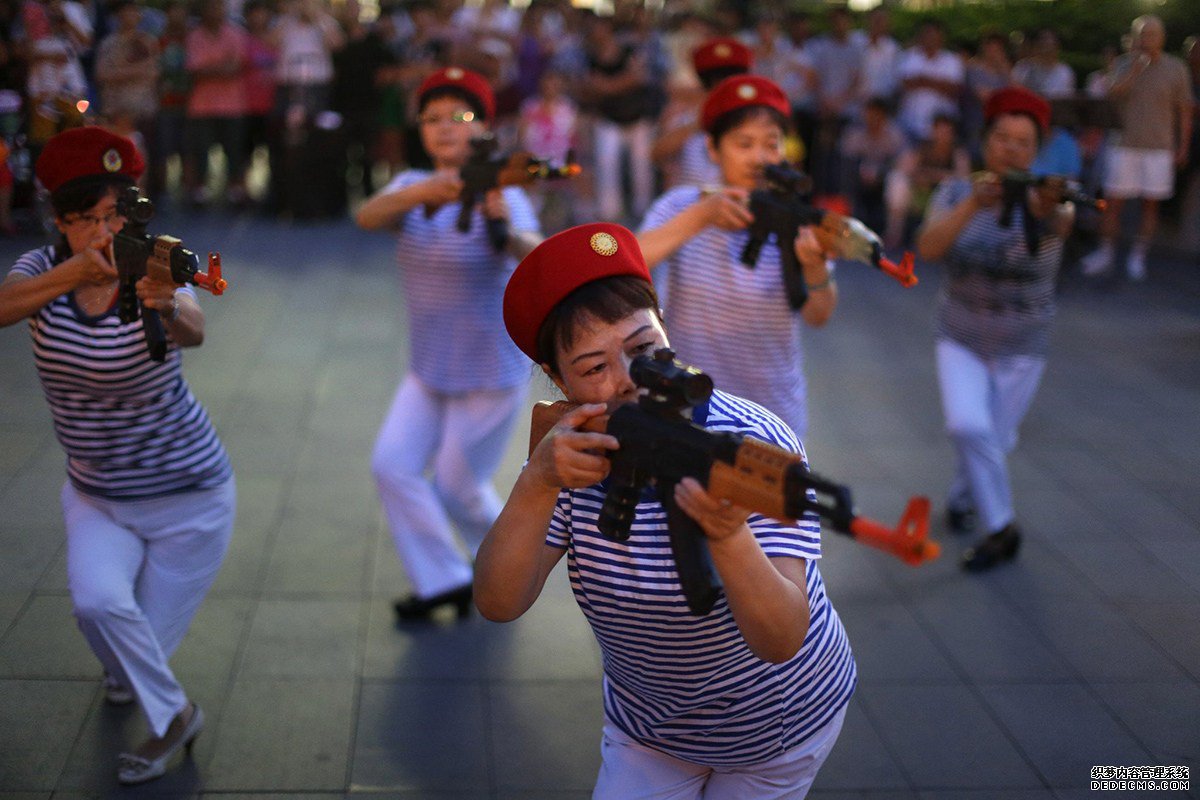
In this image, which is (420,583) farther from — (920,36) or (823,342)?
(920,36)

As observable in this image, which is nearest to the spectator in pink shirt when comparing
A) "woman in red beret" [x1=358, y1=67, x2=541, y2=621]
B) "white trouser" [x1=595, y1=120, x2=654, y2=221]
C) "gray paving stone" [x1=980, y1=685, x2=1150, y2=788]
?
"white trouser" [x1=595, y1=120, x2=654, y2=221]

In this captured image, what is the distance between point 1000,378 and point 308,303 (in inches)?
250

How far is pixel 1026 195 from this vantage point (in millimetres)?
5941

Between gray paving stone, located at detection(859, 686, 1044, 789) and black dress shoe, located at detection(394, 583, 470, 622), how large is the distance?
1.79 m

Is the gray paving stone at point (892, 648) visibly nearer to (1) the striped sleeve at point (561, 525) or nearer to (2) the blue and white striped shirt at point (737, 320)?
(2) the blue and white striped shirt at point (737, 320)

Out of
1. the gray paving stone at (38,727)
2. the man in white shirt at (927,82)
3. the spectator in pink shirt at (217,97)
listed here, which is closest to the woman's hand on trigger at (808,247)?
the gray paving stone at (38,727)

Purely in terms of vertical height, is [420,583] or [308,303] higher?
[420,583]

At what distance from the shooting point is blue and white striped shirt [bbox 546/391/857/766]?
272 centimetres

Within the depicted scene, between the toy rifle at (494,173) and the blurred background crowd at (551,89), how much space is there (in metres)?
8.23

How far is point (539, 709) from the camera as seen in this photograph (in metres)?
4.95

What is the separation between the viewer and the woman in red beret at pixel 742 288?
5.02 metres

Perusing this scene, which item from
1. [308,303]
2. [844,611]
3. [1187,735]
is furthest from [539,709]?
[308,303]

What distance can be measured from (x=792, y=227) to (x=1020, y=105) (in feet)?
6.73

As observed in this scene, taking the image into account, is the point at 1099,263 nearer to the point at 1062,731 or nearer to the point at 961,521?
the point at 961,521
